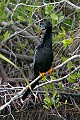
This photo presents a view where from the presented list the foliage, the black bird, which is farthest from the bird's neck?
the foliage

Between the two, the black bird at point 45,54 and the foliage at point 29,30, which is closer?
the black bird at point 45,54

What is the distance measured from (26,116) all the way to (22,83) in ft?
1.76

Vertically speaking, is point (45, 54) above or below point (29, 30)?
below

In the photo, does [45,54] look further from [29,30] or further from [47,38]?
[29,30]

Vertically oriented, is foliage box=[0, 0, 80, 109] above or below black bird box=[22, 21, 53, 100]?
above

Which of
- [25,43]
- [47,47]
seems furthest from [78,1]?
[47,47]

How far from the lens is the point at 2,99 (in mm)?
6211

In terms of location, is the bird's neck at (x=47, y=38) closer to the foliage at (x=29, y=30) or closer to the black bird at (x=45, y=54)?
the black bird at (x=45, y=54)

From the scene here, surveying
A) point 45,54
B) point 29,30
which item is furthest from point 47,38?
point 29,30

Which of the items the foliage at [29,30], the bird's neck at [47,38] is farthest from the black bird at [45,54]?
the foliage at [29,30]

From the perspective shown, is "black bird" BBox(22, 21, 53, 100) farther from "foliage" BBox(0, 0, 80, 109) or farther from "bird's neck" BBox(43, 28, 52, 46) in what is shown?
"foliage" BBox(0, 0, 80, 109)

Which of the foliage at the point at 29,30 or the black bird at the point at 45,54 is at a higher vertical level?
the foliage at the point at 29,30

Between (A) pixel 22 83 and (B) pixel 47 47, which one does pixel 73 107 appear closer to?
(A) pixel 22 83

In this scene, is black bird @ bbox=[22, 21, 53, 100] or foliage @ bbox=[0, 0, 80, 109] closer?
black bird @ bbox=[22, 21, 53, 100]
